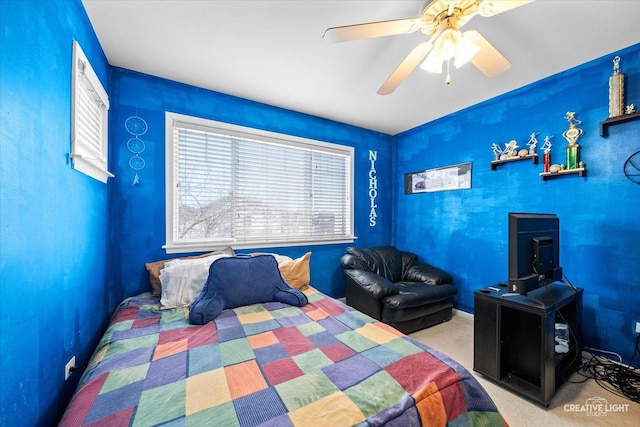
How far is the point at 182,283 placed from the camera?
199 cm

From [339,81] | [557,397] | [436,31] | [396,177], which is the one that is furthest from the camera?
[396,177]

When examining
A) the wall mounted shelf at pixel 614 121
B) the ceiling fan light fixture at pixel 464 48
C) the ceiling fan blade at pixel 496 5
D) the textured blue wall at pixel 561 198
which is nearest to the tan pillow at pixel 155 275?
the ceiling fan light fixture at pixel 464 48

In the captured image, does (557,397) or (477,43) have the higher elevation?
(477,43)

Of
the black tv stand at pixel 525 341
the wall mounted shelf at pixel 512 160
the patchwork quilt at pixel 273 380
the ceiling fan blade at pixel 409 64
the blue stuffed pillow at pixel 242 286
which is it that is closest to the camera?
the patchwork quilt at pixel 273 380

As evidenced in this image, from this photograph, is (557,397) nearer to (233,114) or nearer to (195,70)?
(233,114)

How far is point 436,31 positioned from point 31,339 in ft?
8.28

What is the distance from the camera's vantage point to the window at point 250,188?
2.51m

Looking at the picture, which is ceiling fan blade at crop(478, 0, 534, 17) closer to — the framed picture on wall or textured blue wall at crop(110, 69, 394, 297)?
the framed picture on wall

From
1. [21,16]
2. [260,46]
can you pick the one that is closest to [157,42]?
[260,46]

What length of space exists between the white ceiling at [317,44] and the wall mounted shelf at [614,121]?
0.44 metres

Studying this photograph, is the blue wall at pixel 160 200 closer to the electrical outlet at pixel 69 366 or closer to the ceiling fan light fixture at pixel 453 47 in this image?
the electrical outlet at pixel 69 366

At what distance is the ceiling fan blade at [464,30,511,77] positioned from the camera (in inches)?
56.0

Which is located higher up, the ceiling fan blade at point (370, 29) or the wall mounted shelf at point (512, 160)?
the ceiling fan blade at point (370, 29)

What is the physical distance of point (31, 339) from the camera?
99cm
